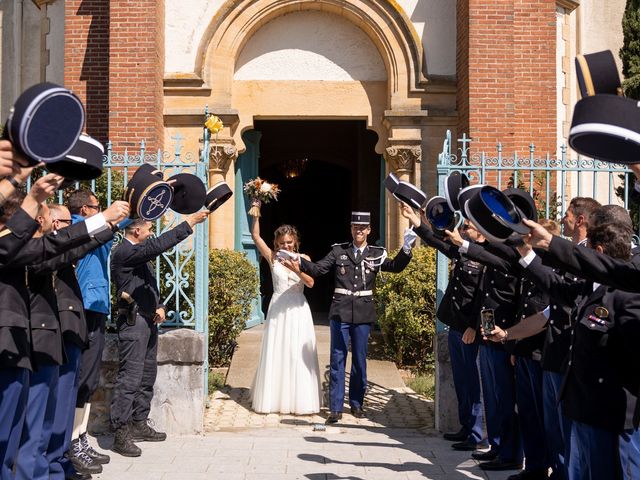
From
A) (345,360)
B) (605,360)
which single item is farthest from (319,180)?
(605,360)

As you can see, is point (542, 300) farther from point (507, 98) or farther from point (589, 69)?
point (507, 98)

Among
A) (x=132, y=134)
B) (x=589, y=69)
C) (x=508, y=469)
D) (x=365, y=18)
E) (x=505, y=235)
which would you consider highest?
(x=365, y=18)

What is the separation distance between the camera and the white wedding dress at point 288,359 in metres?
8.56

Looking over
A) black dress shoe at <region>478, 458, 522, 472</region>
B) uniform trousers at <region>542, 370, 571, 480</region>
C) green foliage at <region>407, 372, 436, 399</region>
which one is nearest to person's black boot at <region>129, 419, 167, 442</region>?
black dress shoe at <region>478, 458, 522, 472</region>

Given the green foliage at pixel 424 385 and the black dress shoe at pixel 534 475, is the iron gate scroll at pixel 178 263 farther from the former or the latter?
the black dress shoe at pixel 534 475

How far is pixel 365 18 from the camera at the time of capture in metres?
12.2

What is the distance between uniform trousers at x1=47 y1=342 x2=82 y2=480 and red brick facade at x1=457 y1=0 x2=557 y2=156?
7.12 meters

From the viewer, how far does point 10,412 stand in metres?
4.50

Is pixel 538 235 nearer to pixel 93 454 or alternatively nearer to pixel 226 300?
pixel 93 454

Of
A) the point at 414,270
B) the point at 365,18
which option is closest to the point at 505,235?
the point at 414,270

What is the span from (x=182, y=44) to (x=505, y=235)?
8.89 m

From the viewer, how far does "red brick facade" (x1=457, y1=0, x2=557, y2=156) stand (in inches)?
452

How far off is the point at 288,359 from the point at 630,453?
4.77 m

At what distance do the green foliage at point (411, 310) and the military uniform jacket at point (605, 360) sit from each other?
5979mm
